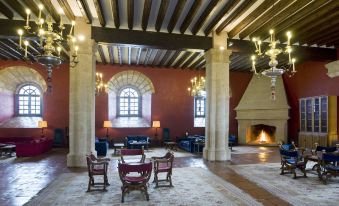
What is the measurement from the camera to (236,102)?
49.9 feet

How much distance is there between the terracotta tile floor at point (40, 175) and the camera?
194 inches

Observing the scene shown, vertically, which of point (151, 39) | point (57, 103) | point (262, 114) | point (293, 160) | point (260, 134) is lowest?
point (260, 134)

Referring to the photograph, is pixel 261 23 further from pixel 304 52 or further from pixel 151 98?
pixel 151 98

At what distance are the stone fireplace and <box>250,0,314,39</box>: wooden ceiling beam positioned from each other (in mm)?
6103

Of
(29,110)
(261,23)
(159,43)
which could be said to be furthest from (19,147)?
(261,23)

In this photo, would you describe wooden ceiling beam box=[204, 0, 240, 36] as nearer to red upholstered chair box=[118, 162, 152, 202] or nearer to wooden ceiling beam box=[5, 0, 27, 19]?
red upholstered chair box=[118, 162, 152, 202]

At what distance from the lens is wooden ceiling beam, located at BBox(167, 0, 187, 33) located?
21.1 feet

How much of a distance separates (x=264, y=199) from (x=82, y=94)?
5673mm

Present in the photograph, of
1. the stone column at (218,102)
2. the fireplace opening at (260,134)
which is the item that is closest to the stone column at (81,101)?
the stone column at (218,102)

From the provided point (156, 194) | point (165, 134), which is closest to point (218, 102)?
point (156, 194)

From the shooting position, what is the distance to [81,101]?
7.78 meters

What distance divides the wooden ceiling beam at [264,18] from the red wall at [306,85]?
4795mm

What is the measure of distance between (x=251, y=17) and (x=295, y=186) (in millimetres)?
4560

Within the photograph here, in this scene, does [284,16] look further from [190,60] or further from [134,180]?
[190,60]
